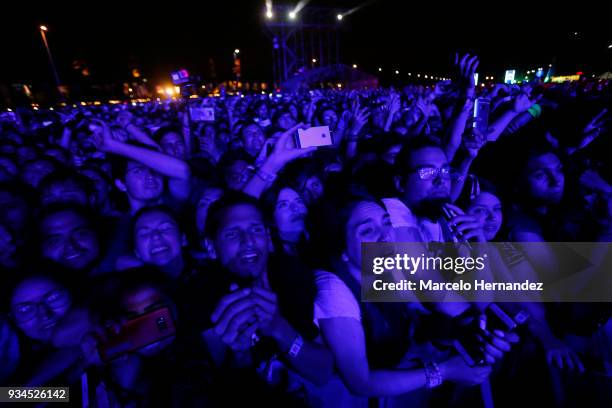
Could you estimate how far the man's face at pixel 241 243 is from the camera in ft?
5.64

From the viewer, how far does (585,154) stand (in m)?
3.96

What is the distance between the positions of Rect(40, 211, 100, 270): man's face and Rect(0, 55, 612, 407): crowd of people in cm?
1

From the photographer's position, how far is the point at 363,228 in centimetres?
183

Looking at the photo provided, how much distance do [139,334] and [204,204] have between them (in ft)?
5.57

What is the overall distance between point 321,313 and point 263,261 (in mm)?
491

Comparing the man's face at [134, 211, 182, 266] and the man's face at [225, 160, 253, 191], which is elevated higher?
the man's face at [225, 160, 253, 191]

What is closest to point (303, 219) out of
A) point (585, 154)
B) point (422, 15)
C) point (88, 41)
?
point (585, 154)

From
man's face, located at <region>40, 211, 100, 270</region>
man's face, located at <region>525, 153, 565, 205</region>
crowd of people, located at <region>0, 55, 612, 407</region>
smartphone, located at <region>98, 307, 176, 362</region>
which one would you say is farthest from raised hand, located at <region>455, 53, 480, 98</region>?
man's face, located at <region>40, 211, 100, 270</region>

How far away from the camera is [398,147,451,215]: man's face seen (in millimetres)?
2545

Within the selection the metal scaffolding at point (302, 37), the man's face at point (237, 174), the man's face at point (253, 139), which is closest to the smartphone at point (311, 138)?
the man's face at point (237, 174)

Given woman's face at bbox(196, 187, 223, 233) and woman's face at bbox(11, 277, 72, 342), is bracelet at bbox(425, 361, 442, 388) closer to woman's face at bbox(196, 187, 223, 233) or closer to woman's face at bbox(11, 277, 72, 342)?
woman's face at bbox(196, 187, 223, 233)

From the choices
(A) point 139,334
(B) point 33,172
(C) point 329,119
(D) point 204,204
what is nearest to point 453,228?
(A) point 139,334

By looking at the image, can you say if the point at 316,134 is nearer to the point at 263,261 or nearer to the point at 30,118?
the point at 263,261

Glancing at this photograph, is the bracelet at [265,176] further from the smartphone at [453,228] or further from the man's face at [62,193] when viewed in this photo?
the man's face at [62,193]
